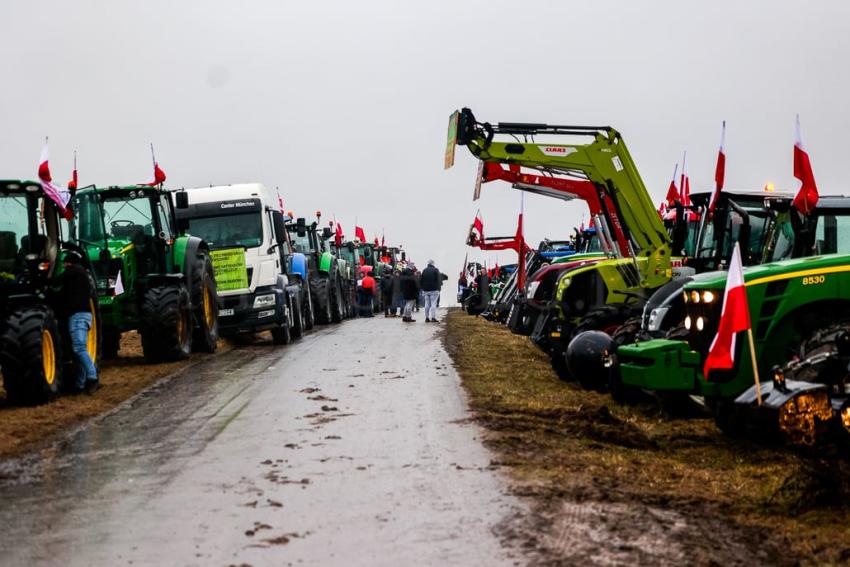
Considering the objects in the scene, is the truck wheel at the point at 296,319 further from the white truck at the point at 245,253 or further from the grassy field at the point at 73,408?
the grassy field at the point at 73,408

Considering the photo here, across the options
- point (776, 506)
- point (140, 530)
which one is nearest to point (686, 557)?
point (776, 506)

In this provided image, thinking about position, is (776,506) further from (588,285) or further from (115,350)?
(115,350)

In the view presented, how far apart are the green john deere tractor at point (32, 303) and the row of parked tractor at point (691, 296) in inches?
225

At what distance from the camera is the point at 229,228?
26500mm

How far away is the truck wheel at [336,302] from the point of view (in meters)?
38.2

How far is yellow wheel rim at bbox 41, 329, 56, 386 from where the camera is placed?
1452 centimetres

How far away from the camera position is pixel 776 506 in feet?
26.5

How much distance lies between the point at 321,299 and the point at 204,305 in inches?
531

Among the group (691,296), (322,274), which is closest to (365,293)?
(322,274)

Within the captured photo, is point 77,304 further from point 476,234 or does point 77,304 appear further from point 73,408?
point 476,234

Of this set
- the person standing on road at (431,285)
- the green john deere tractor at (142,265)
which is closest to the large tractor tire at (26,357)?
the green john deere tractor at (142,265)

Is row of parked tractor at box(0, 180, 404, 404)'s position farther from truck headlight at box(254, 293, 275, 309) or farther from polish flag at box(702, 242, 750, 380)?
polish flag at box(702, 242, 750, 380)

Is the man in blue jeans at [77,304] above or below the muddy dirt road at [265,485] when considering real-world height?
above

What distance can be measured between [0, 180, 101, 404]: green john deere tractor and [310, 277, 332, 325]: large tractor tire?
19070 millimetres
